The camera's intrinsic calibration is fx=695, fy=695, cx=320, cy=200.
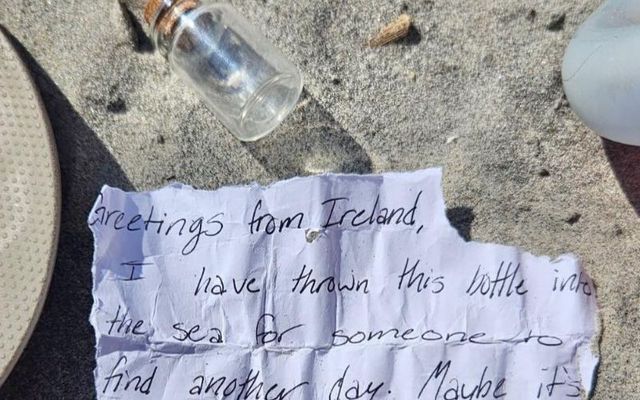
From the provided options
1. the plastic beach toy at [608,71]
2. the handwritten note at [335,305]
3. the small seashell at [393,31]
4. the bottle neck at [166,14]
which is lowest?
the handwritten note at [335,305]

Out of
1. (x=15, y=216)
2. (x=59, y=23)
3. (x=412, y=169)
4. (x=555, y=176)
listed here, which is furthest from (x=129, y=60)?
(x=555, y=176)

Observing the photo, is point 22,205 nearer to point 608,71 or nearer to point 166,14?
point 166,14

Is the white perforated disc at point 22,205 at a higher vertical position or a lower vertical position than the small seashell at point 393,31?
lower

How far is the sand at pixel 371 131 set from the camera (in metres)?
0.70

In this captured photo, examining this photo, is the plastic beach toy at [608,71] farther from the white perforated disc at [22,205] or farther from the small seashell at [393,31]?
the white perforated disc at [22,205]

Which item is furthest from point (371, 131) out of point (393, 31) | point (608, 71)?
point (608, 71)

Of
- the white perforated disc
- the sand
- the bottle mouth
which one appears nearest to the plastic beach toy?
the sand

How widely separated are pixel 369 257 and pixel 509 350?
0.55 feet

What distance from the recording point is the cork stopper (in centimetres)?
66

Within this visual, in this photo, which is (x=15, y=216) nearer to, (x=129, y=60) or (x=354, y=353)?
(x=129, y=60)

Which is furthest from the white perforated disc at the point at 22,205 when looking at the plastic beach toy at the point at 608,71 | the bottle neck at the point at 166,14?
the plastic beach toy at the point at 608,71

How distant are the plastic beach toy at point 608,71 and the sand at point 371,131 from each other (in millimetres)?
45

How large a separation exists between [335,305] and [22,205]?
0.33 m

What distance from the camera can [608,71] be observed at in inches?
23.5
